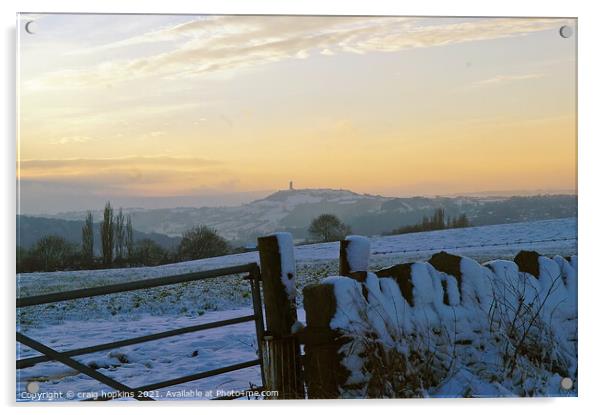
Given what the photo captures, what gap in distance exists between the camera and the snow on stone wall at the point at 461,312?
4785mm

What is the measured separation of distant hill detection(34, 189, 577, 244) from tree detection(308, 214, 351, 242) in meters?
0.08

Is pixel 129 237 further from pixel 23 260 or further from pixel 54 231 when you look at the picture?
pixel 23 260

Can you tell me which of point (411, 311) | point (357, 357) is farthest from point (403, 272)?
point (357, 357)

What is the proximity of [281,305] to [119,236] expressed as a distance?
4.73 feet

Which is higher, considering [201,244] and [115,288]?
[201,244]

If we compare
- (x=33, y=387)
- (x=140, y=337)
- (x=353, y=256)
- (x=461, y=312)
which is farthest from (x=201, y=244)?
(x=461, y=312)

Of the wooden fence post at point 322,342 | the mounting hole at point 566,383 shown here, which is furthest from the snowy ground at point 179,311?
the mounting hole at point 566,383

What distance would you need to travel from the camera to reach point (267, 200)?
5570 mm

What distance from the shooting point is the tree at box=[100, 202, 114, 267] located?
5.46 m

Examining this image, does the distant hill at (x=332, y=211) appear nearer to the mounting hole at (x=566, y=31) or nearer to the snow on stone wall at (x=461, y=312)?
the snow on stone wall at (x=461, y=312)

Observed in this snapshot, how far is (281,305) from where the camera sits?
4.96 meters

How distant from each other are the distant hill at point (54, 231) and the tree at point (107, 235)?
0.12 ft
